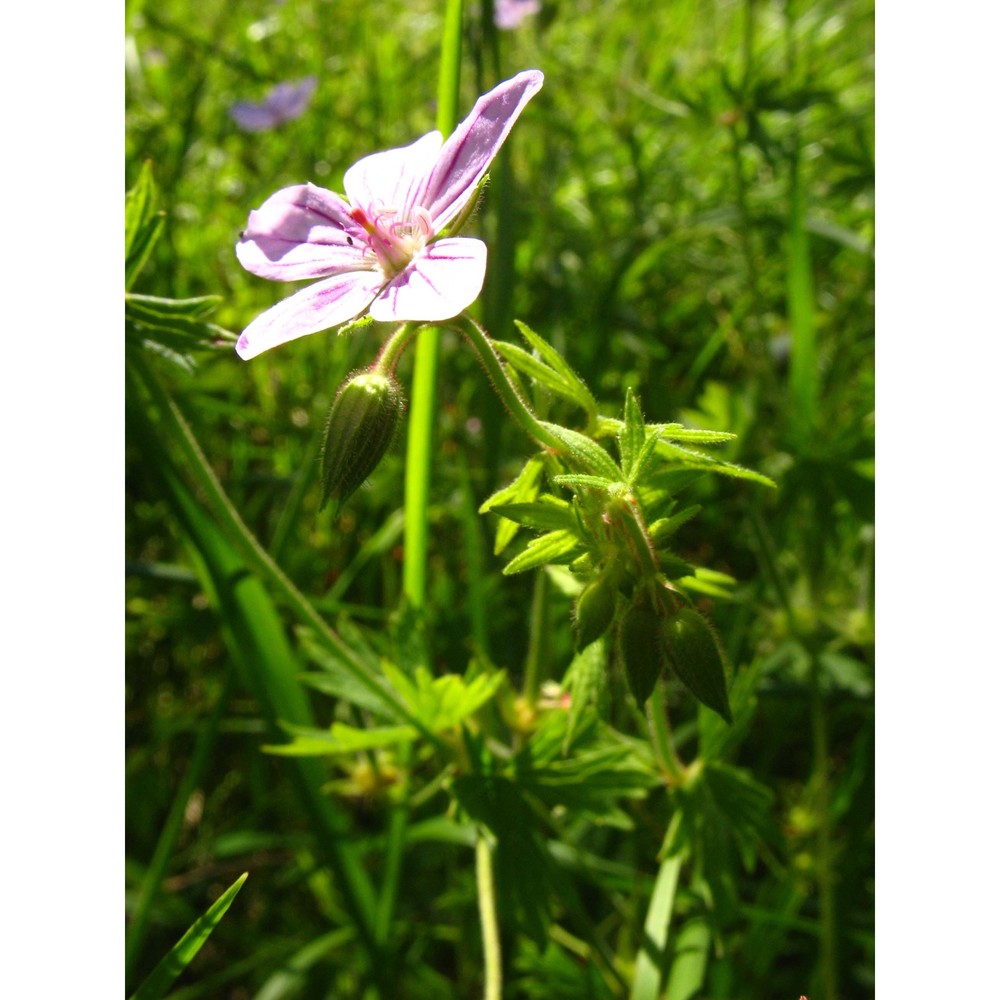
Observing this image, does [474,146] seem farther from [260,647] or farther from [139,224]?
[260,647]

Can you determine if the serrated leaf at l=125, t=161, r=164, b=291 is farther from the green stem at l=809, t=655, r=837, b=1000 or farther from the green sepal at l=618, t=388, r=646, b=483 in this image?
the green stem at l=809, t=655, r=837, b=1000

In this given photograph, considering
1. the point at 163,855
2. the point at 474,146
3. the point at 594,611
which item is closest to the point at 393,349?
the point at 474,146

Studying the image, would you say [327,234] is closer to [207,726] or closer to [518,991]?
[207,726]

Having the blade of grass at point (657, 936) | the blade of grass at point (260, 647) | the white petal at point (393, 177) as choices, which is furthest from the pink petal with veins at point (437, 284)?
the blade of grass at point (657, 936)

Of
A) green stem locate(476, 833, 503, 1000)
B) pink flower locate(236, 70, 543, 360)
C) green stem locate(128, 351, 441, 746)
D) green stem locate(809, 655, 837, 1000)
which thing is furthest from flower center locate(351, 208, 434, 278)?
green stem locate(809, 655, 837, 1000)

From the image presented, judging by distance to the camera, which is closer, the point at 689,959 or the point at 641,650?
the point at 641,650
